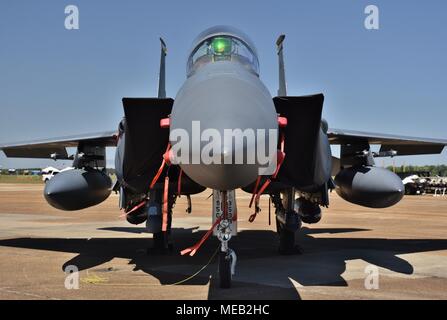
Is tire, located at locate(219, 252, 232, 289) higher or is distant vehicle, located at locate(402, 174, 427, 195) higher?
tire, located at locate(219, 252, 232, 289)

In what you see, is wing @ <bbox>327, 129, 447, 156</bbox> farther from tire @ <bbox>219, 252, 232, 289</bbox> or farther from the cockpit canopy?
tire @ <bbox>219, 252, 232, 289</bbox>

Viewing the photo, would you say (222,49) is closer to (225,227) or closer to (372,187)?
(225,227)

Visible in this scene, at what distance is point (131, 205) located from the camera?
411 inches

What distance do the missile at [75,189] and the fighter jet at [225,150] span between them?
0.07 ft

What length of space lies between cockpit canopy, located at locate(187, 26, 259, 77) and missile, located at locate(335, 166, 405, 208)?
291 centimetres

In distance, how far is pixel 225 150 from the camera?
488 centimetres

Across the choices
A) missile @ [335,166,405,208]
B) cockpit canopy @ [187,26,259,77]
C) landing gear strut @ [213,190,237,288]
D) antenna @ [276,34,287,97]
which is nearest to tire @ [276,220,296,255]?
missile @ [335,166,405,208]

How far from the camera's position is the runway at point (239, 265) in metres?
6.86

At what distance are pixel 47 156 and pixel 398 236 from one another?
970cm

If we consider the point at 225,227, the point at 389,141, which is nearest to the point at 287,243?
the point at 389,141

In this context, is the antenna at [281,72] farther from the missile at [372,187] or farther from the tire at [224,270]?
the tire at [224,270]

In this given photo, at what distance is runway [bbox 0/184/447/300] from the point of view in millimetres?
6859
